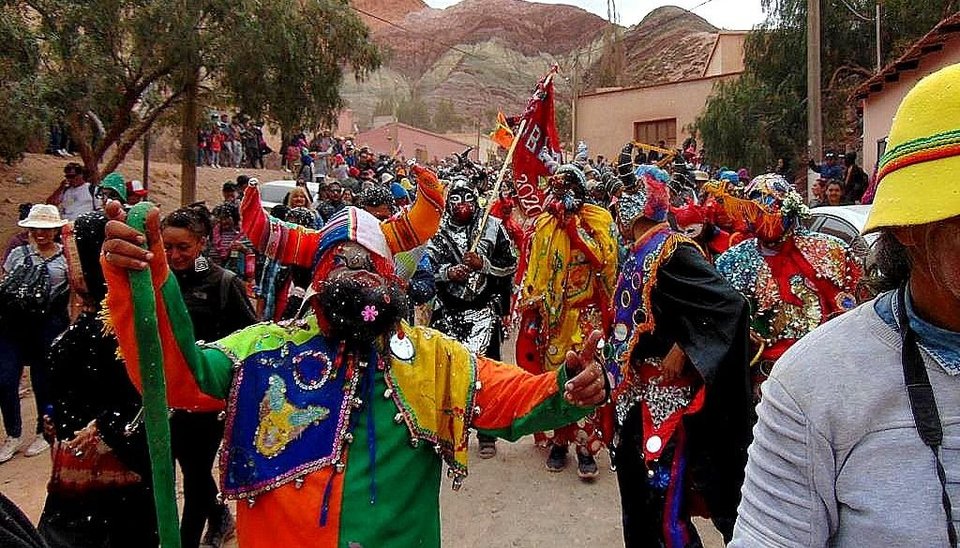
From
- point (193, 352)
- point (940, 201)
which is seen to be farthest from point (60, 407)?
point (940, 201)

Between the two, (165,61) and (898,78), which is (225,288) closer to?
(165,61)

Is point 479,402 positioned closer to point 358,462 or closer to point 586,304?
point 358,462

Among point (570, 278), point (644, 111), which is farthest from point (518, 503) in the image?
point (644, 111)

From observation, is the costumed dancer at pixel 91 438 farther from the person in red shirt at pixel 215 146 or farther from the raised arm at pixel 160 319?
the person in red shirt at pixel 215 146

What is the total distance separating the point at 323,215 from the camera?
770 cm

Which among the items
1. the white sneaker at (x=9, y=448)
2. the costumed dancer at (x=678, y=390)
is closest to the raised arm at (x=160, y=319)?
the costumed dancer at (x=678, y=390)

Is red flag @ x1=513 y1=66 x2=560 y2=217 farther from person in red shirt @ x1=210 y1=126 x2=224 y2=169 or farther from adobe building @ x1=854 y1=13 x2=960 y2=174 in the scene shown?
person in red shirt @ x1=210 y1=126 x2=224 y2=169

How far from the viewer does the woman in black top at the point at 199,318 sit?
3820 mm

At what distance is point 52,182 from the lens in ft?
54.3

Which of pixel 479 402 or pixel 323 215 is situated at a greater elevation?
pixel 323 215

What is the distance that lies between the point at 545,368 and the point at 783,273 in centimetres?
215

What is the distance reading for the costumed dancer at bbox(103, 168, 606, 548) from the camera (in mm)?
2209

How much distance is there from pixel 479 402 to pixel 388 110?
7613 cm

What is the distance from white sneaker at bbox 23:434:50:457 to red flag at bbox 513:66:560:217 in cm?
454
